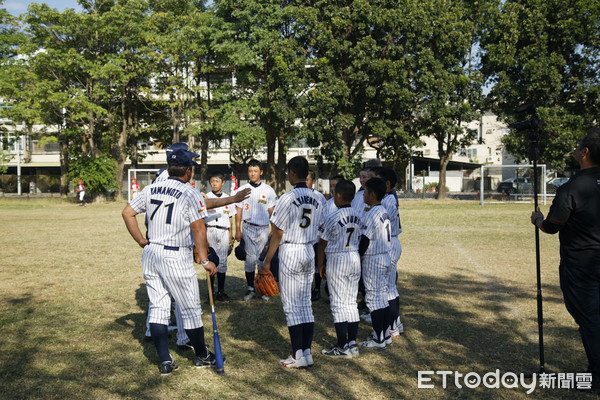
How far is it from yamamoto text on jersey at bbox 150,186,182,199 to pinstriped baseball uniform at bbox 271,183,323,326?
1.03 meters

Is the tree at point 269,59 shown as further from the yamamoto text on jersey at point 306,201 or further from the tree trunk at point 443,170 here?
the yamamoto text on jersey at point 306,201

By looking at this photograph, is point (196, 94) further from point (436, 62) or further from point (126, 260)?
point (126, 260)

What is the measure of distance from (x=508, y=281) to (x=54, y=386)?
26.3 ft

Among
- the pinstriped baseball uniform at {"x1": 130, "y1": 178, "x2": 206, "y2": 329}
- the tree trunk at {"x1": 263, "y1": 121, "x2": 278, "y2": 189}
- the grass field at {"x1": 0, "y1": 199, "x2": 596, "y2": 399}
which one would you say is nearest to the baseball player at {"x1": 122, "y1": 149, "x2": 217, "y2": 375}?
the pinstriped baseball uniform at {"x1": 130, "y1": 178, "x2": 206, "y2": 329}

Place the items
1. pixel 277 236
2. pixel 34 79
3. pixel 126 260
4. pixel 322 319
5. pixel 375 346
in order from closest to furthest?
1. pixel 277 236
2. pixel 375 346
3. pixel 322 319
4. pixel 126 260
5. pixel 34 79

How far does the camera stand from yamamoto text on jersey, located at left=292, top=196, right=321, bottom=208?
17.6ft

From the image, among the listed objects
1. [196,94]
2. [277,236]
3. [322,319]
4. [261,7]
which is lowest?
[322,319]

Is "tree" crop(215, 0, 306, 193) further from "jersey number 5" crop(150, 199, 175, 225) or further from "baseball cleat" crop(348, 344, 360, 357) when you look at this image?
"jersey number 5" crop(150, 199, 175, 225)

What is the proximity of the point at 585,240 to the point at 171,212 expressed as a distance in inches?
154

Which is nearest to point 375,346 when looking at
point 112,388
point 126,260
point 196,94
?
point 112,388

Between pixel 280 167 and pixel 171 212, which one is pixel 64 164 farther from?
pixel 171 212

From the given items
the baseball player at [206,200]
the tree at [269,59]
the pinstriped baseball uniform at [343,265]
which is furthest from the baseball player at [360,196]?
the tree at [269,59]

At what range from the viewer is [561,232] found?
186 inches

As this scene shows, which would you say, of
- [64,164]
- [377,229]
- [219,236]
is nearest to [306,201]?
[377,229]
